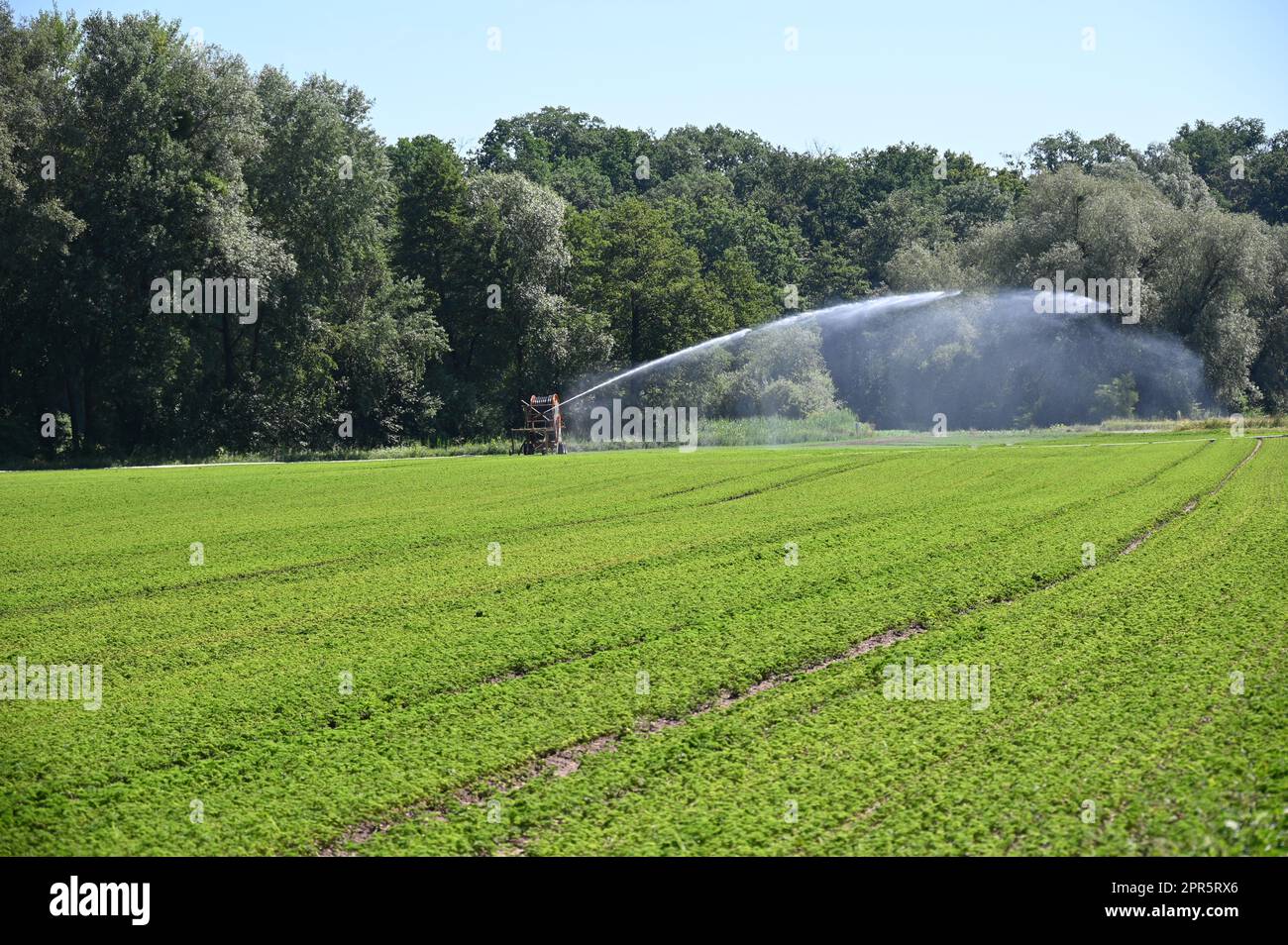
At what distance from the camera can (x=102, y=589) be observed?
15156mm

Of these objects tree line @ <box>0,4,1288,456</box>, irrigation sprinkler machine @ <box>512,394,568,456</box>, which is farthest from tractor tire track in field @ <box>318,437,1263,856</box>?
tree line @ <box>0,4,1288,456</box>

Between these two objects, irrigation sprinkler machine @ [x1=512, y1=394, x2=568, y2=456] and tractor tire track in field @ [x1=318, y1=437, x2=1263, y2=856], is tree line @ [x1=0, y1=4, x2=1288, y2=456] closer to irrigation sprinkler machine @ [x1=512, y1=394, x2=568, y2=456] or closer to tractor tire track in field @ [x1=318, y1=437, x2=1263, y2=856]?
irrigation sprinkler machine @ [x1=512, y1=394, x2=568, y2=456]

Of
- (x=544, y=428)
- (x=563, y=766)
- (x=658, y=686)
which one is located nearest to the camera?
(x=563, y=766)

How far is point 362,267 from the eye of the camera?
5916 cm

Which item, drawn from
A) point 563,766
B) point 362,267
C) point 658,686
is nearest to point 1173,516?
point 658,686

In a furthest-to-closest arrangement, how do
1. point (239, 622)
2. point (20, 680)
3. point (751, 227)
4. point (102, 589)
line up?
point (751, 227)
point (102, 589)
point (239, 622)
point (20, 680)

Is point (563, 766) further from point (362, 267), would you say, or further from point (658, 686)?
point (362, 267)

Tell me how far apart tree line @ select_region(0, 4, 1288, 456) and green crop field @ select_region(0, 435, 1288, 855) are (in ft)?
101

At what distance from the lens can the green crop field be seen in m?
6.95

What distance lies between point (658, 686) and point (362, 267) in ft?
172

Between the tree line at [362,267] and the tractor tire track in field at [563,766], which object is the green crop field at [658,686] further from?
the tree line at [362,267]
